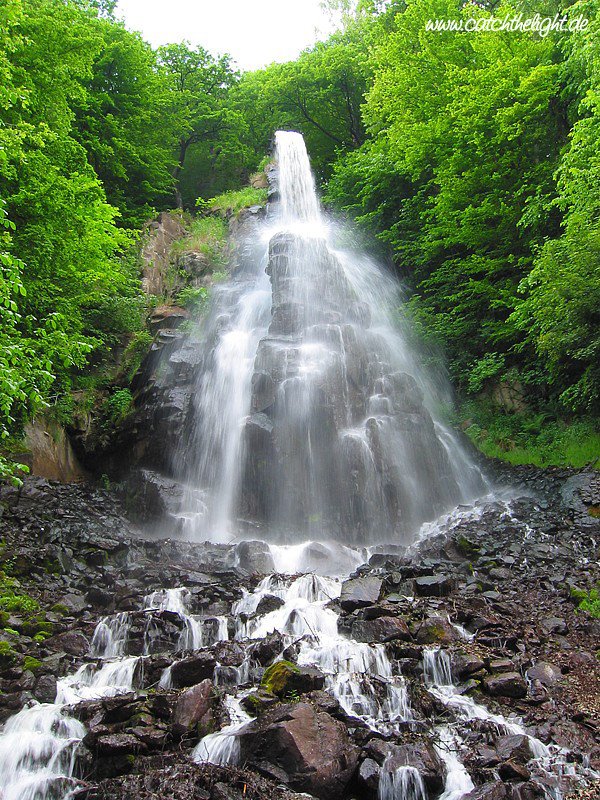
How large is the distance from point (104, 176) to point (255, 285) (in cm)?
863

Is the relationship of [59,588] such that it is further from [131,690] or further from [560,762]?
[560,762]

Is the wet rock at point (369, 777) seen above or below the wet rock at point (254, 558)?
below

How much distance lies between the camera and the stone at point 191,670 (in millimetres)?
6066

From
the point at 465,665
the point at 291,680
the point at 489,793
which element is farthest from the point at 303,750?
the point at 465,665

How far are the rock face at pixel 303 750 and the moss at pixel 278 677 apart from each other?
2.16 ft

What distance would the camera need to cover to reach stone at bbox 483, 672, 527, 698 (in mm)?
5676

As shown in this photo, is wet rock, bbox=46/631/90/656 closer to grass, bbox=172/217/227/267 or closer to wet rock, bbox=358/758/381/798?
wet rock, bbox=358/758/381/798

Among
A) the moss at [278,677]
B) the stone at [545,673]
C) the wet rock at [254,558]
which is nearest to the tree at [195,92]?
the wet rock at [254,558]

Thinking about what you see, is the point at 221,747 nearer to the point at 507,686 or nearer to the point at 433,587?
the point at 507,686

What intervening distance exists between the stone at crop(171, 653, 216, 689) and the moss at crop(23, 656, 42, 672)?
168cm

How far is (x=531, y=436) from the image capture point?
1477cm

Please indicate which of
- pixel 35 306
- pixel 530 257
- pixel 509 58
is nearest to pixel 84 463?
pixel 35 306

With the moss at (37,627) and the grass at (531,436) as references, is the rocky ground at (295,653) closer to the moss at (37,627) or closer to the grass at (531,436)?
the moss at (37,627)

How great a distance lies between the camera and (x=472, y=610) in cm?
750
